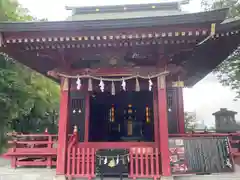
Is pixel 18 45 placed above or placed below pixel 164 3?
below

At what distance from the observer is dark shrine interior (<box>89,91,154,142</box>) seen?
33.1 feet

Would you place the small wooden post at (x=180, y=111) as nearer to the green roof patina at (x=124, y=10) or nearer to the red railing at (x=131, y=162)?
the red railing at (x=131, y=162)

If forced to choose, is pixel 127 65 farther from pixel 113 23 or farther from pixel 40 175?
pixel 40 175

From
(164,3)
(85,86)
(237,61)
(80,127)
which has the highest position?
(164,3)

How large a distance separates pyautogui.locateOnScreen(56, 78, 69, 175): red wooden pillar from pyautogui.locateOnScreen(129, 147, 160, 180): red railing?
1.82m

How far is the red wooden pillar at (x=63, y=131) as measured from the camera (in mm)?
5934

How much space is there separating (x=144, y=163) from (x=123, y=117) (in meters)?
5.01

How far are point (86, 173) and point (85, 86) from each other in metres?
3.23

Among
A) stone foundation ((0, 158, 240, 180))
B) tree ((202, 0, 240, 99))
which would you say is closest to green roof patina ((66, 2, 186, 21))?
tree ((202, 0, 240, 99))

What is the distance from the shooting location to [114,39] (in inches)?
214

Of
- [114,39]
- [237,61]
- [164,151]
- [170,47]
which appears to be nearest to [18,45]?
[114,39]

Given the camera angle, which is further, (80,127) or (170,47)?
(80,127)

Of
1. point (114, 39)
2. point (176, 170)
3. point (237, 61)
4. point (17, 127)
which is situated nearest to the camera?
point (114, 39)

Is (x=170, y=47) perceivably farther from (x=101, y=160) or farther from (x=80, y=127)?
(x=80, y=127)
